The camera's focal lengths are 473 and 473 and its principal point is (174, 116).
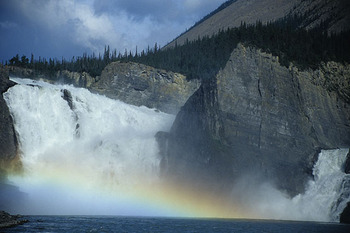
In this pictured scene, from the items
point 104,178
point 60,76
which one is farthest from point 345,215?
point 60,76

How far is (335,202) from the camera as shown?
7531 cm

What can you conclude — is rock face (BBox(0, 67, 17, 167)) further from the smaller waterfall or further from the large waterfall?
the smaller waterfall

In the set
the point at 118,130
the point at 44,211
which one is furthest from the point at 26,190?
the point at 118,130

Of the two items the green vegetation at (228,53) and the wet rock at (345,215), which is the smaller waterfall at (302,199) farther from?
the green vegetation at (228,53)

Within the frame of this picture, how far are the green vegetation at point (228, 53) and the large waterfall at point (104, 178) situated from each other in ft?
85.1

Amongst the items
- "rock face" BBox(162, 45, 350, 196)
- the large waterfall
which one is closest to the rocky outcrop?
the large waterfall

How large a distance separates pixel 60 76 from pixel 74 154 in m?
50.6

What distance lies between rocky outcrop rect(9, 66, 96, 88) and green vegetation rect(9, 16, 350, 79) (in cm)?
182

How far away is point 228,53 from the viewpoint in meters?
108

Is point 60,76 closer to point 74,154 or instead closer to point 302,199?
point 74,154

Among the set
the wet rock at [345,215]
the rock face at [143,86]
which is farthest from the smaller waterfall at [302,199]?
the rock face at [143,86]

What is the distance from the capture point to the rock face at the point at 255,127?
79.0 metres

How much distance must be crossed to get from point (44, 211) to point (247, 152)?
34.7m

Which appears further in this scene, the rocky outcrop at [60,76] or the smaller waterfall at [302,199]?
the rocky outcrop at [60,76]
